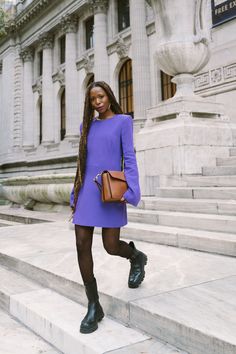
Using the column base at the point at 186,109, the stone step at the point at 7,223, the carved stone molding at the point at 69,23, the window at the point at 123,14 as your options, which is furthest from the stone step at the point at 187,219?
the carved stone molding at the point at 69,23

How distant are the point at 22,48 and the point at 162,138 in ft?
93.4

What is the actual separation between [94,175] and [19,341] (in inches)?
52.3

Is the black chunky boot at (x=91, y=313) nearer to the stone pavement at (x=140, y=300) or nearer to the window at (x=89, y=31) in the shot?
the stone pavement at (x=140, y=300)

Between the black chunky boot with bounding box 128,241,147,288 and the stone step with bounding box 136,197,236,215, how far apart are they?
2.13 metres

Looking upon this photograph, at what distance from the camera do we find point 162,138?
6.14 meters

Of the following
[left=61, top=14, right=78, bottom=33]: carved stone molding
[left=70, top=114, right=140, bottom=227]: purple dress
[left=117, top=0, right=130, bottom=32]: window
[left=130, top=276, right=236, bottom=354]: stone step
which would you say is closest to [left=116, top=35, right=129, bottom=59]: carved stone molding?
[left=117, top=0, right=130, bottom=32]: window

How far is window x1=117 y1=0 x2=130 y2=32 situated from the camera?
876 inches

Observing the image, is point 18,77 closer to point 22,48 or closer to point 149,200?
point 22,48

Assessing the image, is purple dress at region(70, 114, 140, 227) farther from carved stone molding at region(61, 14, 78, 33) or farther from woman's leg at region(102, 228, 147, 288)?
carved stone molding at region(61, 14, 78, 33)

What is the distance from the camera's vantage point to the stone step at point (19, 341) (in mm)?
2428

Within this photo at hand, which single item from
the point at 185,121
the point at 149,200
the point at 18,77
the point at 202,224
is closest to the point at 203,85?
the point at 185,121

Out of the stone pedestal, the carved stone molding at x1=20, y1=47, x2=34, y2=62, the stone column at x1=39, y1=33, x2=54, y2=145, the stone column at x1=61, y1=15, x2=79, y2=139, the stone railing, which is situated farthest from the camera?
the carved stone molding at x1=20, y1=47, x2=34, y2=62

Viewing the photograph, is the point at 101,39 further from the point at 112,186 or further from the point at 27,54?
the point at 112,186

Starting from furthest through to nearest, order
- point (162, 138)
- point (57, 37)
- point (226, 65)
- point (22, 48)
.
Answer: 1. point (22, 48)
2. point (57, 37)
3. point (226, 65)
4. point (162, 138)
